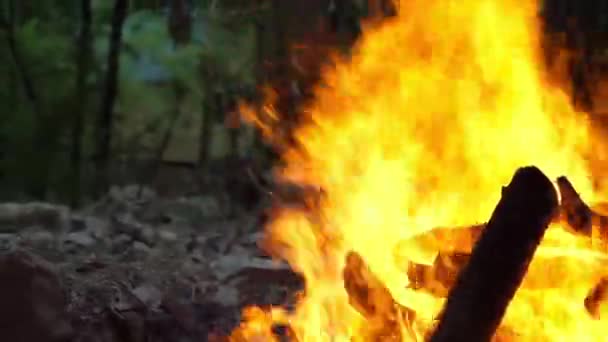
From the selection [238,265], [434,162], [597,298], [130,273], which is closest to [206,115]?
[238,265]

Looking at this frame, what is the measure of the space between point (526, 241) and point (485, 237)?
0.28ft

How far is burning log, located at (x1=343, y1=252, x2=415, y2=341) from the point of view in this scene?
8.75 feet

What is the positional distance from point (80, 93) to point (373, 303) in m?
4.50

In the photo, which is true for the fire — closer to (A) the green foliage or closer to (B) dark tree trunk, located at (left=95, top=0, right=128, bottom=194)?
(A) the green foliage

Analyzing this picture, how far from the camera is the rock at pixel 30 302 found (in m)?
3.22

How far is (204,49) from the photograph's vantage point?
6.88 meters

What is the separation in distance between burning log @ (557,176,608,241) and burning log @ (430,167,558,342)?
0.64 metres

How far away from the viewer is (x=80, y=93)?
6703mm

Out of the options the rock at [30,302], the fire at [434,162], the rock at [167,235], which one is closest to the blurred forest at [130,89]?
the rock at [167,235]

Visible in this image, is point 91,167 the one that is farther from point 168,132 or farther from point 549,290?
point 549,290

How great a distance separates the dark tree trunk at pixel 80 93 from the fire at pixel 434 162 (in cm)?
266

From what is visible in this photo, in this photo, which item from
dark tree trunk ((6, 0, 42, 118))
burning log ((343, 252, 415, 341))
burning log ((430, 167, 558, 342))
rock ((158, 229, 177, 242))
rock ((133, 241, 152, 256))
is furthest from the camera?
dark tree trunk ((6, 0, 42, 118))

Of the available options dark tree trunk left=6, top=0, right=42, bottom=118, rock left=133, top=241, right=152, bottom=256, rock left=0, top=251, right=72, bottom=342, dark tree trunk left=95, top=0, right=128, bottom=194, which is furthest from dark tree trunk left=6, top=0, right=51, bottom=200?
rock left=0, top=251, right=72, bottom=342

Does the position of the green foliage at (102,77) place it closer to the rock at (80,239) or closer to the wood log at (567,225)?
the rock at (80,239)
